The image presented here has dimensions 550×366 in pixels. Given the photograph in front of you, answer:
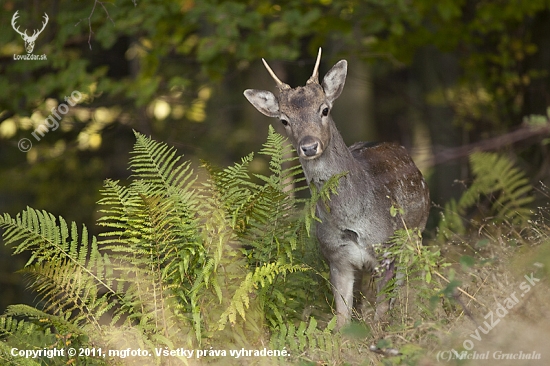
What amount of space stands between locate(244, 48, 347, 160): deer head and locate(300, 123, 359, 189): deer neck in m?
0.09

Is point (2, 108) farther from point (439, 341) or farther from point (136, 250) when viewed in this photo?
point (439, 341)

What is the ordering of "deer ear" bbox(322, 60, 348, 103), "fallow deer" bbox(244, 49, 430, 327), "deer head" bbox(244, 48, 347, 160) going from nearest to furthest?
"deer head" bbox(244, 48, 347, 160) → "fallow deer" bbox(244, 49, 430, 327) → "deer ear" bbox(322, 60, 348, 103)

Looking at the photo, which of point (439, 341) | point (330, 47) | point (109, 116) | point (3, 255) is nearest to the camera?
point (439, 341)

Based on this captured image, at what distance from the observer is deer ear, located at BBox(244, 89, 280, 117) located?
612 centimetres

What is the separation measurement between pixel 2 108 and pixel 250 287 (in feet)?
21.6

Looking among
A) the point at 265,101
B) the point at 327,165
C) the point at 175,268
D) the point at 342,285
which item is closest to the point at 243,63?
the point at 265,101

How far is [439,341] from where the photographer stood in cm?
422

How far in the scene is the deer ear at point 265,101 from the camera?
20.1 ft

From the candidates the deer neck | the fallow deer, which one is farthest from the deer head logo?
the deer neck

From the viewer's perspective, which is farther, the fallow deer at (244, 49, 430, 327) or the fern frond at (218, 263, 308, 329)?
the fallow deer at (244, 49, 430, 327)

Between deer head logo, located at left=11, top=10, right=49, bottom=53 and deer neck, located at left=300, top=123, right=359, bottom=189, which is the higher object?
deer head logo, located at left=11, top=10, right=49, bottom=53

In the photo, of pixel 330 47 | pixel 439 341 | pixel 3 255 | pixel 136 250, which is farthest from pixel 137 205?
pixel 3 255

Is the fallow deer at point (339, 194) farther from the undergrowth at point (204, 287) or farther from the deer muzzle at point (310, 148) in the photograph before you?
the undergrowth at point (204, 287)

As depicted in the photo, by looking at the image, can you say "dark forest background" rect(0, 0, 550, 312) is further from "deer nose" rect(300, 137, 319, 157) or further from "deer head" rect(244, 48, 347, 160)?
"deer nose" rect(300, 137, 319, 157)
